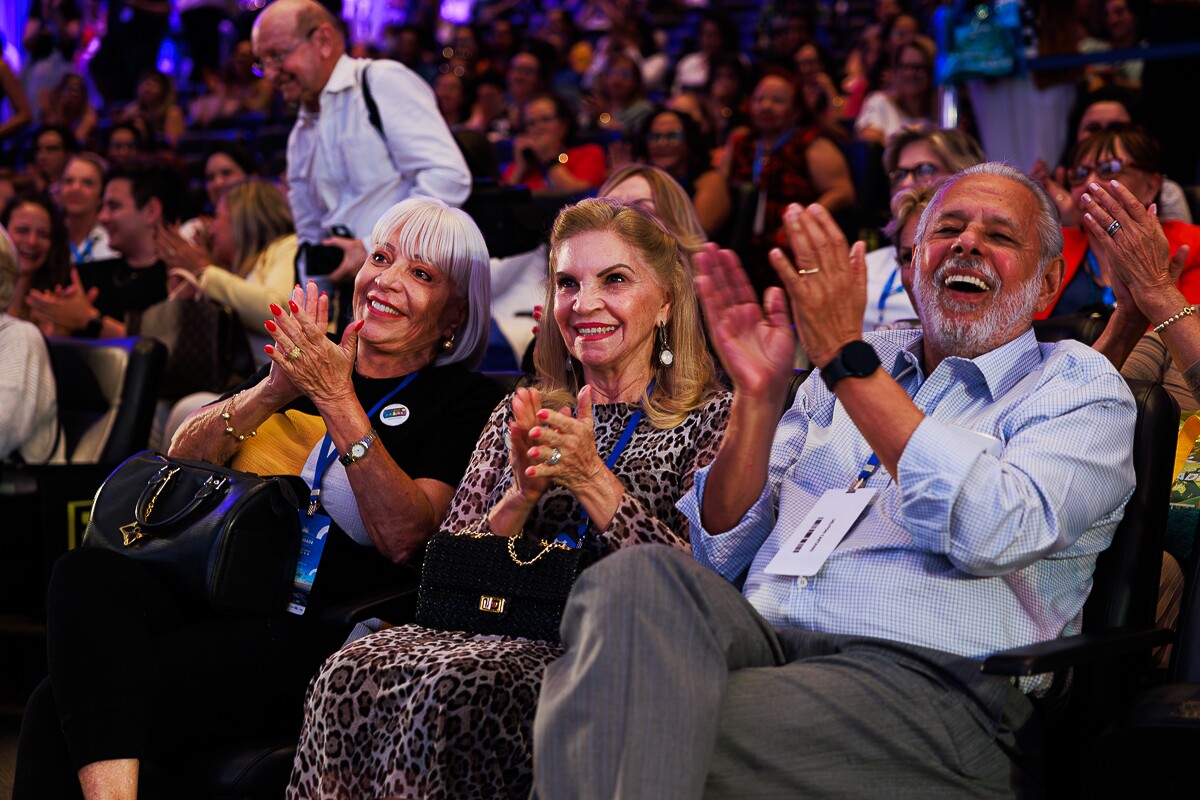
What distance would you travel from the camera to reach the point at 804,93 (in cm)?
645

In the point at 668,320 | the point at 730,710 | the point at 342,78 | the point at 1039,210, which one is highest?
the point at 342,78

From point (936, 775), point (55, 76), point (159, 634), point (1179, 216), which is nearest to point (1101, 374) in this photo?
point (936, 775)

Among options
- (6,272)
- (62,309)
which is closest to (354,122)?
(6,272)

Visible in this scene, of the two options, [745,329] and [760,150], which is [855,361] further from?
[760,150]

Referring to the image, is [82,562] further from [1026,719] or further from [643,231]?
[1026,719]

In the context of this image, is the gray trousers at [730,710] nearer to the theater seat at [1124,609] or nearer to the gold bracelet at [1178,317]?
the theater seat at [1124,609]

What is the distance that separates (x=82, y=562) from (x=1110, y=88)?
419 cm

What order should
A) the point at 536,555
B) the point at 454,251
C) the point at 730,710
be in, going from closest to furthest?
the point at 730,710
the point at 536,555
the point at 454,251

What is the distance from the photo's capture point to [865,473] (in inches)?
98.5

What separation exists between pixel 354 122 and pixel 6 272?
1.27 meters

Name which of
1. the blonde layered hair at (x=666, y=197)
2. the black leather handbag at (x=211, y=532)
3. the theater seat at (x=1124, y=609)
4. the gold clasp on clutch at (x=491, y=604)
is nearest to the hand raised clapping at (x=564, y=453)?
the gold clasp on clutch at (x=491, y=604)

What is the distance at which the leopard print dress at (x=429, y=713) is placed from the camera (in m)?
2.29

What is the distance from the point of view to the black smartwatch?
2164 millimetres

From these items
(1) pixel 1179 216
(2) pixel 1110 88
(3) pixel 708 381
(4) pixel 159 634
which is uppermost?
(2) pixel 1110 88
